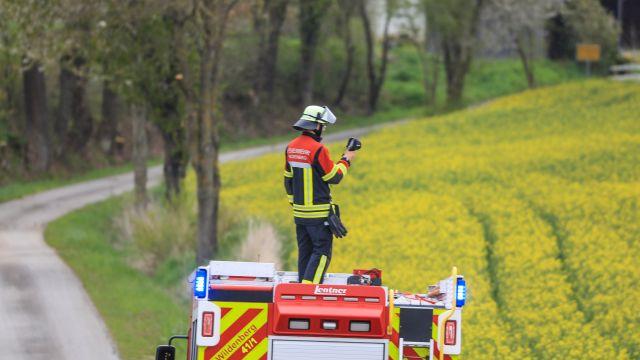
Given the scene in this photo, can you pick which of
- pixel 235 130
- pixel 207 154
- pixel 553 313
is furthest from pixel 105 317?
pixel 235 130

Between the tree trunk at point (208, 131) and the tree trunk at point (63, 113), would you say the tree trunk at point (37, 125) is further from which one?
the tree trunk at point (208, 131)

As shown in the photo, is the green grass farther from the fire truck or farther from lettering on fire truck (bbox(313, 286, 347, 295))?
lettering on fire truck (bbox(313, 286, 347, 295))

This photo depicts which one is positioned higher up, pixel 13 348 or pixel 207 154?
pixel 207 154

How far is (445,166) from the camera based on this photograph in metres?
33.6

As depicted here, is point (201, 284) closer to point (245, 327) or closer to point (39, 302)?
point (245, 327)

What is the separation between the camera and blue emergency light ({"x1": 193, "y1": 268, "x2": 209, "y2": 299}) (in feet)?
29.9

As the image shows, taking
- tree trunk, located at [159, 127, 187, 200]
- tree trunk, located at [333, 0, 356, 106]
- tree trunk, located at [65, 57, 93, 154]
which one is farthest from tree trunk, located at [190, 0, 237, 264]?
tree trunk, located at [333, 0, 356, 106]

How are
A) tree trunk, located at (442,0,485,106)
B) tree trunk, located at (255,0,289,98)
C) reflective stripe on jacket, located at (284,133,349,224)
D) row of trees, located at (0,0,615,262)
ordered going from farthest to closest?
tree trunk, located at (255,0,289,98), tree trunk, located at (442,0,485,106), row of trees, located at (0,0,615,262), reflective stripe on jacket, located at (284,133,349,224)

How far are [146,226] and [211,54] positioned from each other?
4464 millimetres

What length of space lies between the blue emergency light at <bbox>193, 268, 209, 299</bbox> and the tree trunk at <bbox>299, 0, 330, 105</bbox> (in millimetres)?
47753

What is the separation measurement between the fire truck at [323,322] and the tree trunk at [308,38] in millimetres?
47682

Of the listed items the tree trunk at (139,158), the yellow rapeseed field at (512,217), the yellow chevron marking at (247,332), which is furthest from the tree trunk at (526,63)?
the yellow chevron marking at (247,332)

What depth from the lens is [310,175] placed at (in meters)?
10.4

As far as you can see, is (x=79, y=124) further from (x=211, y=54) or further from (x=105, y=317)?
(x=105, y=317)
